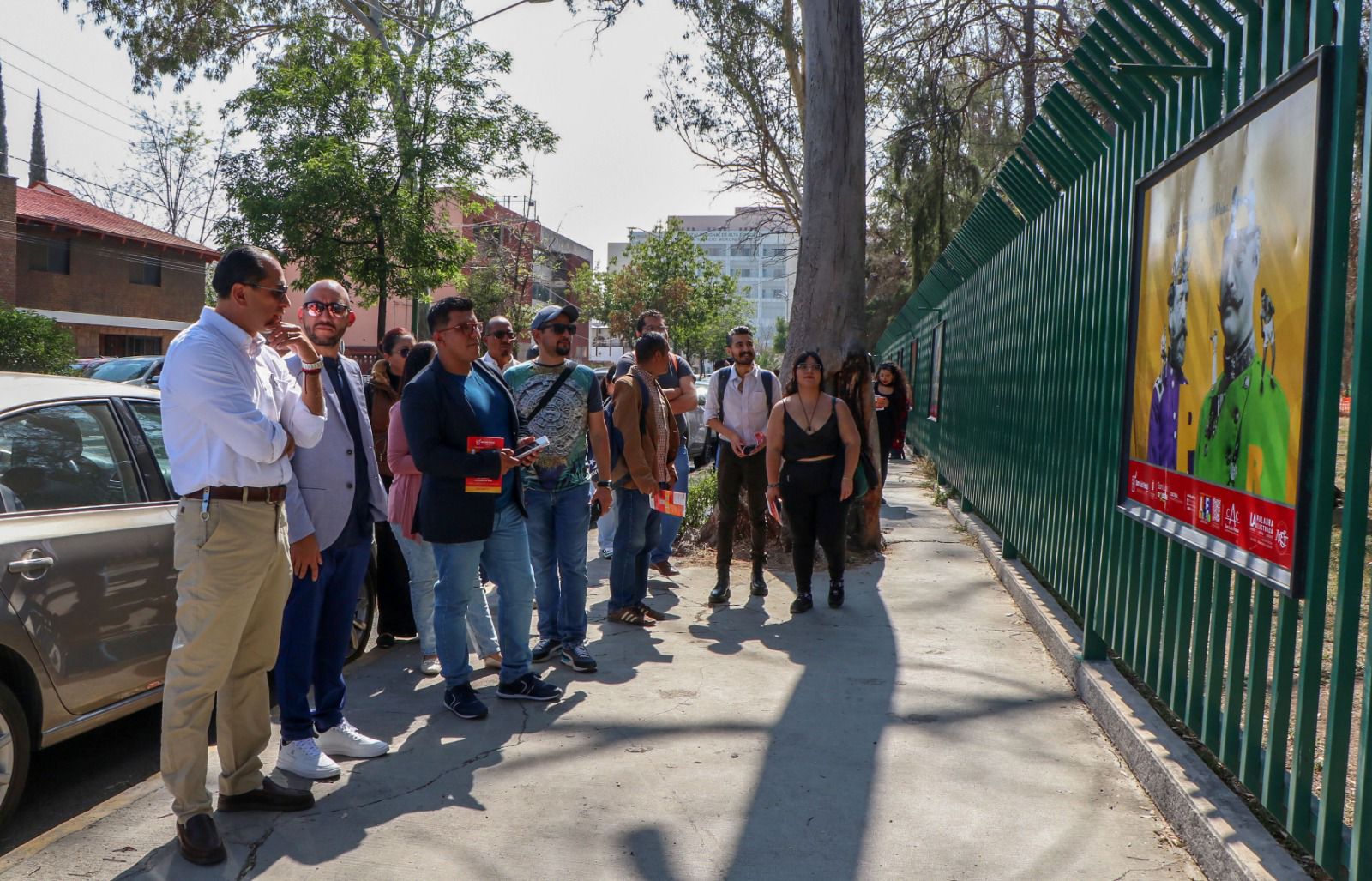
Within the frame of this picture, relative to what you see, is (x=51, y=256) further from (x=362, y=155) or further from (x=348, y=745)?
(x=348, y=745)

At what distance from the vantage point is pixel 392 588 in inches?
249

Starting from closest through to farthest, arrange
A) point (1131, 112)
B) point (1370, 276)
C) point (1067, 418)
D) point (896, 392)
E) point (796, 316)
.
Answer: point (1370, 276)
point (1131, 112)
point (1067, 418)
point (796, 316)
point (896, 392)

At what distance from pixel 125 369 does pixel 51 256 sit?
1624 cm

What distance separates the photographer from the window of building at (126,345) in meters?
36.2

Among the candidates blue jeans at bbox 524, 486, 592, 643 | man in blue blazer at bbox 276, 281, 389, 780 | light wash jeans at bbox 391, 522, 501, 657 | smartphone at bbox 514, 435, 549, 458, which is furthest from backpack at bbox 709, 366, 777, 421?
man in blue blazer at bbox 276, 281, 389, 780

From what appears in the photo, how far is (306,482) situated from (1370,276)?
3496 millimetres

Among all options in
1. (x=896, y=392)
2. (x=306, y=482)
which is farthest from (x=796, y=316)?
(x=306, y=482)

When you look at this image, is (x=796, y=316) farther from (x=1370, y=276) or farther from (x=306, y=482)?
(x=1370, y=276)

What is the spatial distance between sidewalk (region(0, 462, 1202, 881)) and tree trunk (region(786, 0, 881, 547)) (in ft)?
11.9

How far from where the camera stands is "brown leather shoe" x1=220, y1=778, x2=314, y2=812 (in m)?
3.82

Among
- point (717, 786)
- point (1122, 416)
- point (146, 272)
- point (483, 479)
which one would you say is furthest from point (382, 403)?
Result: point (146, 272)

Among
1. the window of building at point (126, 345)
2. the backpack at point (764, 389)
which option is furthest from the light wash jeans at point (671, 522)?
the window of building at point (126, 345)

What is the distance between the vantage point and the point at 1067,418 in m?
6.19

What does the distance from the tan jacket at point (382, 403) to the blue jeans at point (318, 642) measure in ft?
6.72
